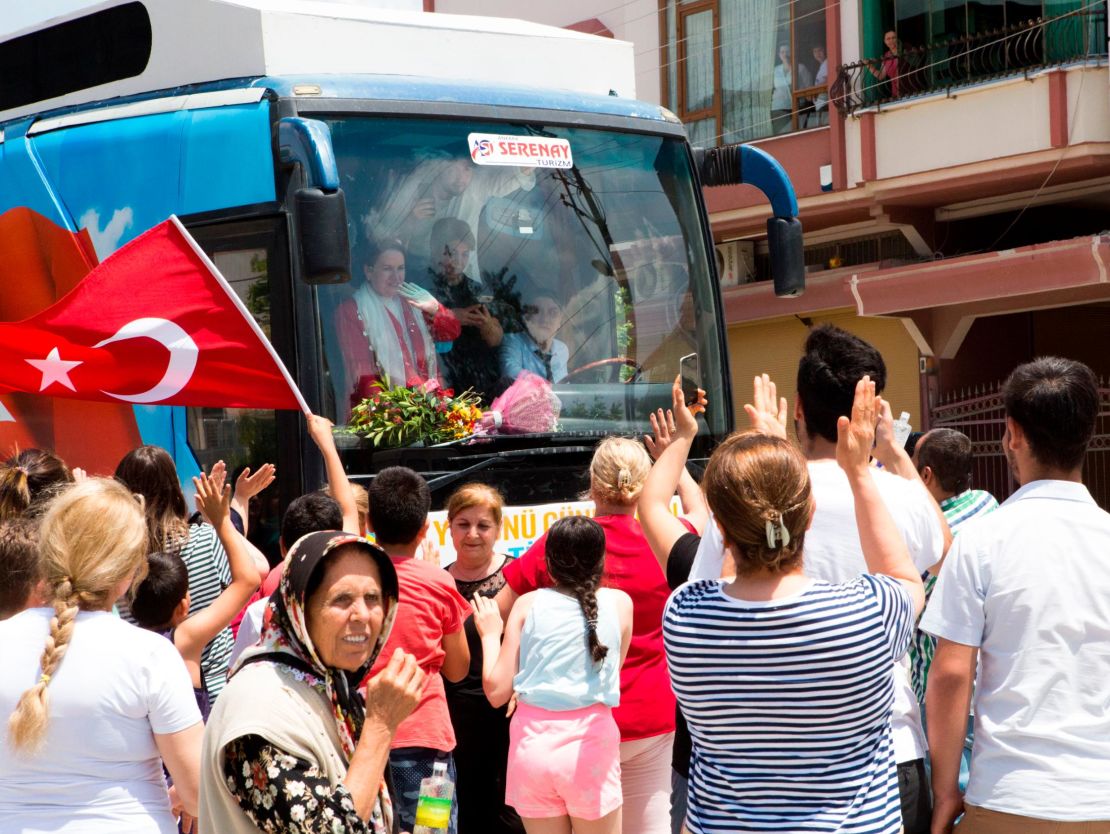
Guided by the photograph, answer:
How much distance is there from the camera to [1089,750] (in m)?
3.41

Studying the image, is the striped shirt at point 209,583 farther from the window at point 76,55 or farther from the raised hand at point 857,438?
the window at point 76,55

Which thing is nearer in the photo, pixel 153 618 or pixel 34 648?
pixel 34 648

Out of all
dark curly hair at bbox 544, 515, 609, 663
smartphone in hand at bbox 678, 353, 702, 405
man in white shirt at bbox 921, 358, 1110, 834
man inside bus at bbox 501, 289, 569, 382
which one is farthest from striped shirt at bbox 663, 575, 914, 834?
smartphone in hand at bbox 678, 353, 702, 405

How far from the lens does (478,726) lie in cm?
582

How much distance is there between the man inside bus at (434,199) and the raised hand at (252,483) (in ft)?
3.90

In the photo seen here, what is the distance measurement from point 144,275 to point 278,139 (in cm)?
83

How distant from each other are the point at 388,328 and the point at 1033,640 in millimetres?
3717

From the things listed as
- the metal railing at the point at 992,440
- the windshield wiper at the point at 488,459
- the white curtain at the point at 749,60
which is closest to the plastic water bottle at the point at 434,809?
the windshield wiper at the point at 488,459

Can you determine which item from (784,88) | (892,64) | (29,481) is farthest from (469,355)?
(784,88)

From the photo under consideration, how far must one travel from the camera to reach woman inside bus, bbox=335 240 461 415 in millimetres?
6477

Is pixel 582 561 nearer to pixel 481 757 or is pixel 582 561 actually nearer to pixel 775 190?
pixel 481 757

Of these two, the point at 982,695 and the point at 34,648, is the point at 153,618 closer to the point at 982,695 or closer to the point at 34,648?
the point at 34,648

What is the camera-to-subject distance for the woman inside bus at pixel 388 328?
21.2 ft

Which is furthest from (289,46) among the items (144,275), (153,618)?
(153,618)
